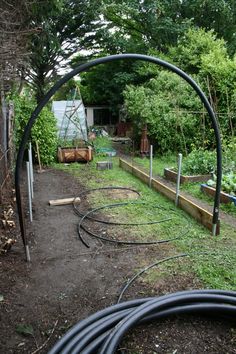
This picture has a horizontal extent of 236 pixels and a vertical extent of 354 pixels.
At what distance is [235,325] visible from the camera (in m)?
2.41

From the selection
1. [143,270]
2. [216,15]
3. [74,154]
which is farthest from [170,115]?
[216,15]

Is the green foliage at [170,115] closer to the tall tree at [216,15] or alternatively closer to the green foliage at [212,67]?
the green foliage at [212,67]

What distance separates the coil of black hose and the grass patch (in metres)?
0.46

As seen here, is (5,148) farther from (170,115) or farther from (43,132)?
(170,115)

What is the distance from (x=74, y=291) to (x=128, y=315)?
2.54ft

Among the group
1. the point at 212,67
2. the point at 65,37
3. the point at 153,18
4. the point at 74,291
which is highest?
the point at 153,18

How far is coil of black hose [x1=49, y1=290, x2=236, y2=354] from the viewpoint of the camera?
202cm

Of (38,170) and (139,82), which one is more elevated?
(139,82)

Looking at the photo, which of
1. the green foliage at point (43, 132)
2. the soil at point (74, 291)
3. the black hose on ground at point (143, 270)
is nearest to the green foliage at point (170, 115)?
the green foliage at point (43, 132)

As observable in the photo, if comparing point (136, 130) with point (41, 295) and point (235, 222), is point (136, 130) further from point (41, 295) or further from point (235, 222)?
point (41, 295)

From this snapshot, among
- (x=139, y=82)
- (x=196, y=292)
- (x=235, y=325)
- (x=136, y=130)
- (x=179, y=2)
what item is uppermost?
(x=179, y=2)

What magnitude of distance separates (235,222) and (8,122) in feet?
12.8

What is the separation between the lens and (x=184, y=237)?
4016mm

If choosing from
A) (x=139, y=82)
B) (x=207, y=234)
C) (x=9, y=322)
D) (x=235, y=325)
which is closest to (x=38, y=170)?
(x=207, y=234)
